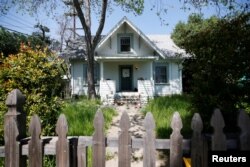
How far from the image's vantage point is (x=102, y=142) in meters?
2.67

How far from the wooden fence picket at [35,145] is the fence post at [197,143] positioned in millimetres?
1507

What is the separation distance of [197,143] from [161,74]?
2359cm

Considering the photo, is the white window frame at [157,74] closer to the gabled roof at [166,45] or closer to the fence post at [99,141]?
the gabled roof at [166,45]

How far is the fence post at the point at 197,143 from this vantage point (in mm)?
2477

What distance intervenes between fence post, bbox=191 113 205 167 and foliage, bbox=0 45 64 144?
158 inches

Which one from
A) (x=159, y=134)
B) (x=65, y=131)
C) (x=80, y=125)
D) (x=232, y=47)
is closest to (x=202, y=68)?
(x=232, y=47)

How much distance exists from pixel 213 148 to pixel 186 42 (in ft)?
17.1

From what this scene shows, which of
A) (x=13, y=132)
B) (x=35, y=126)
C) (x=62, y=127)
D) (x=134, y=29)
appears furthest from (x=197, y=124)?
(x=134, y=29)

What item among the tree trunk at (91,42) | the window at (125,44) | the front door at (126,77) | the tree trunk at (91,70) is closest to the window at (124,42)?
the window at (125,44)

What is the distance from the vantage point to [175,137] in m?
2.55

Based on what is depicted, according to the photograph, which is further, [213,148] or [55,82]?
[55,82]

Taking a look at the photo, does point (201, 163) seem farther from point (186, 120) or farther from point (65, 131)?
point (186, 120)

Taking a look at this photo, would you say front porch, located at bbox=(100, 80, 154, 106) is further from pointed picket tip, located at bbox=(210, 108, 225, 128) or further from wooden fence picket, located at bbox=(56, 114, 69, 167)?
pointed picket tip, located at bbox=(210, 108, 225, 128)

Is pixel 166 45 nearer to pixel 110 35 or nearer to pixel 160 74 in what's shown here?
pixel 160 74
